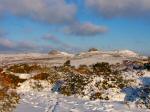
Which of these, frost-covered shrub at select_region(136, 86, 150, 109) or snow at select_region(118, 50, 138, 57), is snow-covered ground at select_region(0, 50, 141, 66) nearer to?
snow at select_region(118, 50, 138, 57)

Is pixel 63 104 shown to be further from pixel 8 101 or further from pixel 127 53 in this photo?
pixel 127 53

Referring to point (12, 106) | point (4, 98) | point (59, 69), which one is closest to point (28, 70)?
point (59, 69)

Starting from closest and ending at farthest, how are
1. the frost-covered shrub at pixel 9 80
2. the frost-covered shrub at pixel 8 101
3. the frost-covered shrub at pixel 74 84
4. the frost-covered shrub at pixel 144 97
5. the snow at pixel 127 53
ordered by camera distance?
the frost-covered shrub at pixel 8 101 → the frost-covered shrub at pixel 144 97 → the frost-covered shrub at pixel 74 84 → the frost-covered shrub at pixel 9 80 → the snow at pixel 127 53

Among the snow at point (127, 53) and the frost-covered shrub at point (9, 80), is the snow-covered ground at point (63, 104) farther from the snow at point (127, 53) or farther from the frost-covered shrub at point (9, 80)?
Answer: the snow at point (127, 53)

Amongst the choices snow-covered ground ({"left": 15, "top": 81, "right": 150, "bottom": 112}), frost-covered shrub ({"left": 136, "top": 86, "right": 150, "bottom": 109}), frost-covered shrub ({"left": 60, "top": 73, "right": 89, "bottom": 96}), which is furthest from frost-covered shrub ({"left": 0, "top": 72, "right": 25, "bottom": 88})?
frost-covered shrub ({"left": 136, "top": 86, "right": 150, "bottom": 109})

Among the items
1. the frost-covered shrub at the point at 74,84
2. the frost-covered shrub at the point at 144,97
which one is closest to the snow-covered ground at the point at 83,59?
the frost-covered shrub at the point at 74,84

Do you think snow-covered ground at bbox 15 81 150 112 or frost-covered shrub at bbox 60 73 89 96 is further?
frost-covered shrub at bbox 60 73 89 96

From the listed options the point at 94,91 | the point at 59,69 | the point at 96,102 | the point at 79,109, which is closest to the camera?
the point at 79,109

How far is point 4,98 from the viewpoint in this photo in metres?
25.0

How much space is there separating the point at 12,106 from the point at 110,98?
667cm

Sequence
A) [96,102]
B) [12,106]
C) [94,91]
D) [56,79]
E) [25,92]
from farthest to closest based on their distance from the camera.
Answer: [56,79], [25,92], [94,91], [96,102], [12,106]

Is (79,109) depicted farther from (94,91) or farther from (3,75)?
Answer: (3,75)

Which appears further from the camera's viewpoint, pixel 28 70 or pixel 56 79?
pixel 28 70

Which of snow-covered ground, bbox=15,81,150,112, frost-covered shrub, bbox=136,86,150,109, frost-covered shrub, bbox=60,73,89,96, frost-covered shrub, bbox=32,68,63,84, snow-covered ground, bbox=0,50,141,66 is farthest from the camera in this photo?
snow-covered ground, bbox=0,50,141,66
